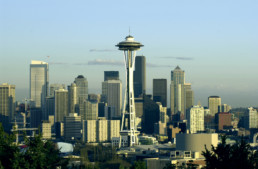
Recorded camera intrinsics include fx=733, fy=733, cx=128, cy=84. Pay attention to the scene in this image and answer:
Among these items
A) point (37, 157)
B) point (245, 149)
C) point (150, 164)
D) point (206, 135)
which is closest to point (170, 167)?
point (245, 149)

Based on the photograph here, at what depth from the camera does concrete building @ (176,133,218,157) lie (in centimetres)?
17800

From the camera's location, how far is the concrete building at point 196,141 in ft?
584

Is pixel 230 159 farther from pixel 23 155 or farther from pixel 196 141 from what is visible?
pixel 196 141

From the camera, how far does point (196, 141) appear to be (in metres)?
182

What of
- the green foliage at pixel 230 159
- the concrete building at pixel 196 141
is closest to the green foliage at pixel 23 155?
the green foliage at pixel 230 159

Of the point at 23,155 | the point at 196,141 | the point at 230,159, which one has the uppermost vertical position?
the point at 23,155

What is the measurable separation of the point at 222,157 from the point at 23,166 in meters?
14.8

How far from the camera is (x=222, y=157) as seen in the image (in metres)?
52.2

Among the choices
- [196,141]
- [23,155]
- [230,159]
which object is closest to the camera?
[23,155]

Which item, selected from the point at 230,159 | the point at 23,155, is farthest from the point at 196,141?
the point at 23,155

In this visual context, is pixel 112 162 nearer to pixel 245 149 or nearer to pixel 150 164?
pixel 150 164

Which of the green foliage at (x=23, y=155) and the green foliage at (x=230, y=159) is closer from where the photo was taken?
the green foliage at (x=23, y=155)

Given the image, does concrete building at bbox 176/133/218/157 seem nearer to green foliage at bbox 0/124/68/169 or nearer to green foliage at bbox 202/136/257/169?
green foliage at bbox 202/136/257/169

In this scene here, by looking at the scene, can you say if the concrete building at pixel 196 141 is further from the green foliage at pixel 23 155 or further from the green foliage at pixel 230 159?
the green foliage at pixel 23 155
